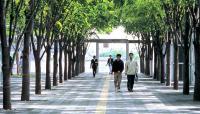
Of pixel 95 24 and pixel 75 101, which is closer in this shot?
pixel 75 101

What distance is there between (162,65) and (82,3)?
42.2 feet

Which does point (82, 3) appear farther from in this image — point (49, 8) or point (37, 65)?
point (37, 65)

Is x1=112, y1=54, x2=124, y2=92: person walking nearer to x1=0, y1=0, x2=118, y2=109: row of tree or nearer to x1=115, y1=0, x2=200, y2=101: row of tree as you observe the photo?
x1=115, y1=0, x2=200, y2=101: row of tree

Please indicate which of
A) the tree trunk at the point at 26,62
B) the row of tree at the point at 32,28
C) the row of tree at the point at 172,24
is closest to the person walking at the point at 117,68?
the row of tree at the point at 172,24

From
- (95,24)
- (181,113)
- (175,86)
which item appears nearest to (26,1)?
(181,113)

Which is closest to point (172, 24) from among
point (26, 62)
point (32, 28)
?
point (26, 62)

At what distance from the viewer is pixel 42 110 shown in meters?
21.8

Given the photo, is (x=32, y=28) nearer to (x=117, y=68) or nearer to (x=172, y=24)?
(x=117, y=68)

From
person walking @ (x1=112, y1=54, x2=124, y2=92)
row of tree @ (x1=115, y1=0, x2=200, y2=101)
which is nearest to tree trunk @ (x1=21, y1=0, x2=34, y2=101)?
row of tree @ (x1=115, y1=0, x2=200, y2=101)

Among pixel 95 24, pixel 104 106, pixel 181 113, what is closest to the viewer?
pixel 181 113

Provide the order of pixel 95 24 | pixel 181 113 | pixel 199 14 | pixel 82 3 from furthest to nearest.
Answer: pixel 95 24
pixel 82 3
pixel 199 14
pixel 181 113

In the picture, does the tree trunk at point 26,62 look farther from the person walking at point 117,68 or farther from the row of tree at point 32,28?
the person walking at point 117,68

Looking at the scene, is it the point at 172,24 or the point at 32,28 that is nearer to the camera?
the point at 32,28

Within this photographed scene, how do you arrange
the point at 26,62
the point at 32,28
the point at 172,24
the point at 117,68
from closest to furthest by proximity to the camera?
the point at 32,28, the point at 26,62, the point at 172,24, the point at 117,68
